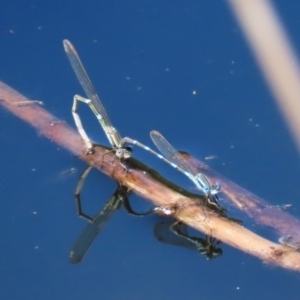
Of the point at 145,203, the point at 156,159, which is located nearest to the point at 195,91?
the point at 156,159

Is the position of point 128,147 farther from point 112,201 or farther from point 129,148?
point 112,201

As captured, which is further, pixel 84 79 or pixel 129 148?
pixel 84 79

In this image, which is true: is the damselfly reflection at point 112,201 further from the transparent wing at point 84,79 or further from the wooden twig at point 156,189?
the transparent wing at point 84,79

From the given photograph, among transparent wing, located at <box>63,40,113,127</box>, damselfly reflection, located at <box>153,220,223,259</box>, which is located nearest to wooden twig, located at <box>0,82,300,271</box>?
damselfly reflection, located at <box>153,220,223,259</box>

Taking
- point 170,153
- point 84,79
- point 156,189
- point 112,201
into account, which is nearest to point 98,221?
point 112,201

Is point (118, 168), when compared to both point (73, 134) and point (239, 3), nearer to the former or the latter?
point (73, 134)

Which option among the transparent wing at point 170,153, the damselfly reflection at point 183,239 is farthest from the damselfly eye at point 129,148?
the damselfly reflection at point 183,239
